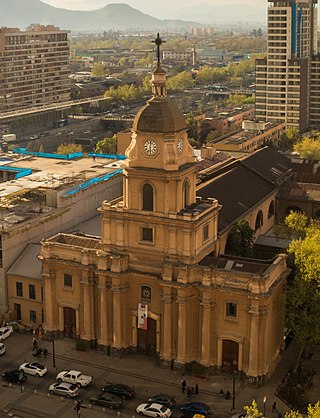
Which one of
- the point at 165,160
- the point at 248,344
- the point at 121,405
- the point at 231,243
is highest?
the point at 165,160

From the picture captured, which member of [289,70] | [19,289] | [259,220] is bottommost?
[19,289]

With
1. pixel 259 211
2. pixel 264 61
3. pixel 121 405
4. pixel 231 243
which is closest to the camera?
pixel 121 405

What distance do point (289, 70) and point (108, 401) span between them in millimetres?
134273

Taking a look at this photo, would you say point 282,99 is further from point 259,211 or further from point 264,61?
point 259,211

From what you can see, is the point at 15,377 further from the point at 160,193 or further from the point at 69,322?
the point at 160,193

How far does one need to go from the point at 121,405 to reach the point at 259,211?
41.5 metres

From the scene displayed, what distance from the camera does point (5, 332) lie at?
7469 cm

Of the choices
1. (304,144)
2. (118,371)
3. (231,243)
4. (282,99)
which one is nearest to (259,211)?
(231,243)

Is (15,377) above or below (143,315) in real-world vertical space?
below

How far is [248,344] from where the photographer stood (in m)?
64.8

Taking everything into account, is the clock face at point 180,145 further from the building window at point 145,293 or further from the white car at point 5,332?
the white car at point 5,332

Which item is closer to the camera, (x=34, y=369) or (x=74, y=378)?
(x=74, y=378)

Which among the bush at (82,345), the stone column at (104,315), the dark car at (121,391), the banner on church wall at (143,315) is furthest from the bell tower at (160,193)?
the dark car at (121,391)

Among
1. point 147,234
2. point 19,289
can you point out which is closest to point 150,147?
point 147,234
